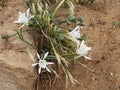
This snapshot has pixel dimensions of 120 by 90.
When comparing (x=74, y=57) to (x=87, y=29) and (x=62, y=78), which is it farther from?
(x=87, y=29)

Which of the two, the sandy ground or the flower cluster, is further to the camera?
the sandy ground

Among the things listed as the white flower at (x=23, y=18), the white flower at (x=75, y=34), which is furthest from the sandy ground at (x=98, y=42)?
the white flower at (x=75, y=34)

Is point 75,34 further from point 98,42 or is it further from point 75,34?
point 98,42

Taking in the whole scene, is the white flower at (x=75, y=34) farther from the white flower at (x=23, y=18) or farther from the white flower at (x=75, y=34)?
the white flower at (x=23, y=18)

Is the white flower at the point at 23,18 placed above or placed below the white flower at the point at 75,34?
above

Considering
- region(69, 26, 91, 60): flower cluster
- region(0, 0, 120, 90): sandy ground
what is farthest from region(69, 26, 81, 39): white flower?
region(0, 0, 120, 90): sandy ground

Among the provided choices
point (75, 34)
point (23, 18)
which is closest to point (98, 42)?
point (75, 34)

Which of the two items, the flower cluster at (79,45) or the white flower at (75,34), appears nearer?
the flower cluster at (79,45)

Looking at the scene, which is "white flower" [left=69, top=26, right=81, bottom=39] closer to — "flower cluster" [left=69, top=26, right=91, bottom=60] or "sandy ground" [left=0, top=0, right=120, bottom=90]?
"flower cluster" [left=69, top=26, right=91, bottom=60]
